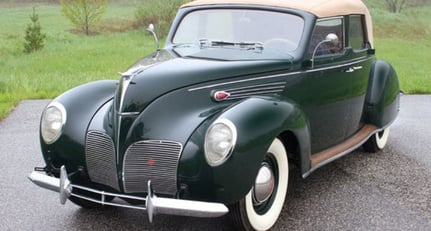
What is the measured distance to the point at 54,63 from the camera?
56.1 feet

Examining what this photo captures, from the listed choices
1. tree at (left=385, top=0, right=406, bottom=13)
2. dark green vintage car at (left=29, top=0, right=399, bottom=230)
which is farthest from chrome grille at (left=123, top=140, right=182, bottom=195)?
tree at (left=385, top=0, right=406, bottom=13)

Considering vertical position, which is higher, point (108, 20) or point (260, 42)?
point (260, 42)

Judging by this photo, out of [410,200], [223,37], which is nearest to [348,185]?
[410,200]

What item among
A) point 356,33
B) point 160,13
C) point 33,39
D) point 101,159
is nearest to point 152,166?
point 101,159

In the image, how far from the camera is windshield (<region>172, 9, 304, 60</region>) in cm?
440

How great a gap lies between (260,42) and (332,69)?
731mm

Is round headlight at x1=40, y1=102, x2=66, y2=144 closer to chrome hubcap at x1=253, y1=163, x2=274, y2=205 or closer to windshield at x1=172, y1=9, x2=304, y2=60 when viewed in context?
windshield at x1=172, y1=9, x2=304, y2=60

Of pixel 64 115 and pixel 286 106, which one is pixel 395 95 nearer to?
pixel 286 106

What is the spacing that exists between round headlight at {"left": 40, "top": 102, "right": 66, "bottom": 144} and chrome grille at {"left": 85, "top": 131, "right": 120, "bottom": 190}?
26 centimetres

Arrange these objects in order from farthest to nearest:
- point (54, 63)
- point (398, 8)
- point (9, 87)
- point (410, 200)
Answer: point (398, 8)
point (54, 63)
point (9, 87)
point (410, 200)

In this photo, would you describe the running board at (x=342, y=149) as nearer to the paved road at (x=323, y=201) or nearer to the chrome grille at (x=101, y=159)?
the paved road at (x=323, y=201)

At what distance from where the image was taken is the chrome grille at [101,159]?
3.55 meters

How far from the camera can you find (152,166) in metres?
3.39

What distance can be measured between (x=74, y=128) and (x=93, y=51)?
16.9 m
